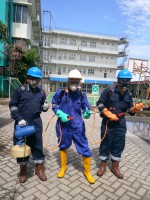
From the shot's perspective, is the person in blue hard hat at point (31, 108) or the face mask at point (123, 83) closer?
Answer: the person in blue hard hat at point (31, 108)

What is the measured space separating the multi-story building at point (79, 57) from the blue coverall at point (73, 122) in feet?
133

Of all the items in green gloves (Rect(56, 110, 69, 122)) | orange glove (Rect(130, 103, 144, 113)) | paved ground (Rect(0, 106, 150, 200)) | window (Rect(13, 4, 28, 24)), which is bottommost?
paved ground (Rect(0, 106, 150, 200))

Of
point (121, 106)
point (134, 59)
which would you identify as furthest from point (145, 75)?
point (121, 106)

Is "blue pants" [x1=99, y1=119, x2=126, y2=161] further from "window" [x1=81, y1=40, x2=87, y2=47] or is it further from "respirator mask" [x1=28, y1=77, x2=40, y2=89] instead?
"window" [x1=81, y1=40, x2=87, y2=47]

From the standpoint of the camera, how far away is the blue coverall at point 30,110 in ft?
11.2

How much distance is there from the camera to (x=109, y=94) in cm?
386

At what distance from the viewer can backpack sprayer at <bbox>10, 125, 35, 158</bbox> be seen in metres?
3.22

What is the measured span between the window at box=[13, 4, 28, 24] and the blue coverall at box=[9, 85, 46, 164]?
17948mm

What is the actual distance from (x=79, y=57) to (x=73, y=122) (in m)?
44.7

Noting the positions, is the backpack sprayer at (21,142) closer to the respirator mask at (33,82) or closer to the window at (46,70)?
the respirator mask at (33,82)

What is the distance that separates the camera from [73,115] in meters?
3.71

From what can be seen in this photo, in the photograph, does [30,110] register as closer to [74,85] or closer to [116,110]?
[74,85]

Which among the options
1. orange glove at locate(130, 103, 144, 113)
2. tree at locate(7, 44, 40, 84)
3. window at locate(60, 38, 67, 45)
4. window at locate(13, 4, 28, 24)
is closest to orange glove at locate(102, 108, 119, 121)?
orange glove at locate(130, 103, 144, 113)

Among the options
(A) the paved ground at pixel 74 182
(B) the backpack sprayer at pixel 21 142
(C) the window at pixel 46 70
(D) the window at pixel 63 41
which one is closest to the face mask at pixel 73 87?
(B) the backpack sprayer at pixel 21 142
